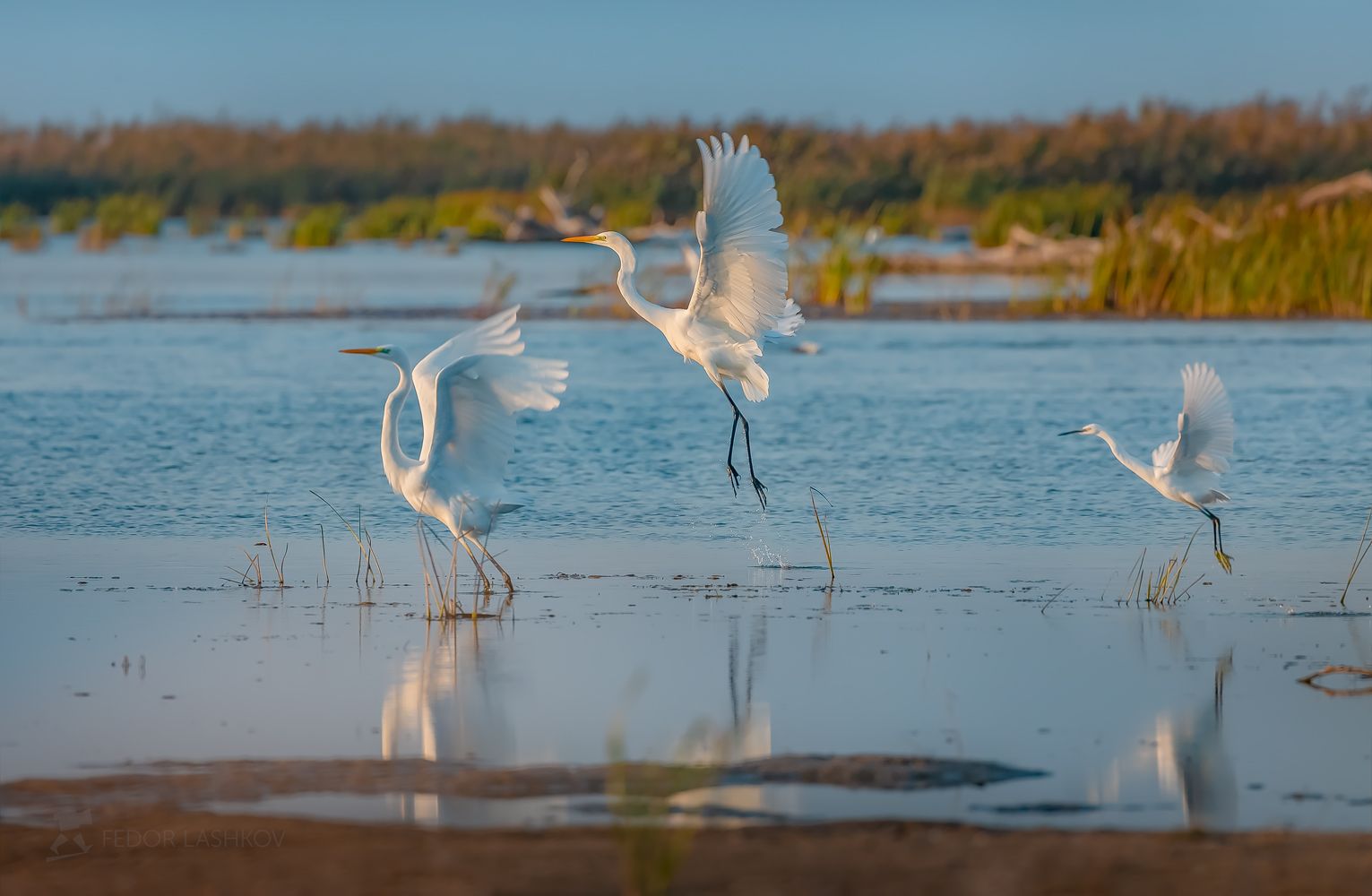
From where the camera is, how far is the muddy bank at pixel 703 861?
13.2 ft

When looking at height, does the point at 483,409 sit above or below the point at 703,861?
above

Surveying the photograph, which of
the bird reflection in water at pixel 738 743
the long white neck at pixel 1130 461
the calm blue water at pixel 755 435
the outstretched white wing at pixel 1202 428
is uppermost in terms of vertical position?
the outstretched white wing at pixel 1202 428

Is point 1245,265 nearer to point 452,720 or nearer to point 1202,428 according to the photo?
point 1202,428

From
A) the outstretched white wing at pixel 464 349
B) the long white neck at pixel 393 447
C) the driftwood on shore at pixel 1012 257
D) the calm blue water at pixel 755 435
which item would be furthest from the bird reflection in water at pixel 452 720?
the driftwood on shore at pixel 1012 257

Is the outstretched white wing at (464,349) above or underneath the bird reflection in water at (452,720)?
above

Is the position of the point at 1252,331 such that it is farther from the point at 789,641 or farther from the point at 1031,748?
the point at 1031,748

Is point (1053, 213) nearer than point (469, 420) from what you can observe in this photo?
No

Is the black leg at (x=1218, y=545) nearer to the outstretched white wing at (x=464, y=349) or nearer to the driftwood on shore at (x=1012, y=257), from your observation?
the outstretched white wing at (x=464, y=349)

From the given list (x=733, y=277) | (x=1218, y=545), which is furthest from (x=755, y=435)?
(x=1218, y=545)

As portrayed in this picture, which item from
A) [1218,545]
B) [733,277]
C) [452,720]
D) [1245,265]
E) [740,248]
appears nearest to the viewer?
[452,720]

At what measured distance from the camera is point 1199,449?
8.28 m

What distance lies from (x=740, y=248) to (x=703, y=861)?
15.1 feet

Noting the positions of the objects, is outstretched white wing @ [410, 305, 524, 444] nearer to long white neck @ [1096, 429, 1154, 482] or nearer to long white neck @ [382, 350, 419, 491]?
long white neck @ [382, 350, 419, 491]

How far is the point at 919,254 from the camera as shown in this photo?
98.3 feet
